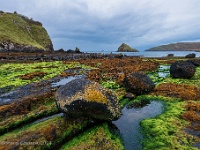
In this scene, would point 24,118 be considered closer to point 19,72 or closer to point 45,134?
point 45,134

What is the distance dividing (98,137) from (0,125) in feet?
22.4

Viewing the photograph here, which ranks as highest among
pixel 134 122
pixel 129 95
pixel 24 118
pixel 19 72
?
pixel 24 118

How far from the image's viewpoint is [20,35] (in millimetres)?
126188

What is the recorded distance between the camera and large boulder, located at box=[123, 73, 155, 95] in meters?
20.9

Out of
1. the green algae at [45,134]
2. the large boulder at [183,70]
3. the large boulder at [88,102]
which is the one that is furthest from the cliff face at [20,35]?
the green algae at [45,134]

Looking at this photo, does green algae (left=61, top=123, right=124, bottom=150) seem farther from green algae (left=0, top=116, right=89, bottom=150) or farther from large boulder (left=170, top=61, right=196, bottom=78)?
large boulder (left=170, top=61, right=196, bottom=78)

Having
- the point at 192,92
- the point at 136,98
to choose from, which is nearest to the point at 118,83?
the point at 136,98

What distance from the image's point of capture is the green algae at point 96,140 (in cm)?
1057

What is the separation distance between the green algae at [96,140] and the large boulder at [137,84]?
9347 mm

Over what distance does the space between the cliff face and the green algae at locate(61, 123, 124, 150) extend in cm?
9012

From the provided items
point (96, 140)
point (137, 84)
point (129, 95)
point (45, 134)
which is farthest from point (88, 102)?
point (137, 84)

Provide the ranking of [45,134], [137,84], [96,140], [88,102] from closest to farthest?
[96,140] < [45,134] < [88,102] < [137,84]

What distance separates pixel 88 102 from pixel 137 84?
9980mm

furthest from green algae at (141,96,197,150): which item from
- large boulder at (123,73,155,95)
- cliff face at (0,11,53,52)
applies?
cliff face at (0,11,53,52)
